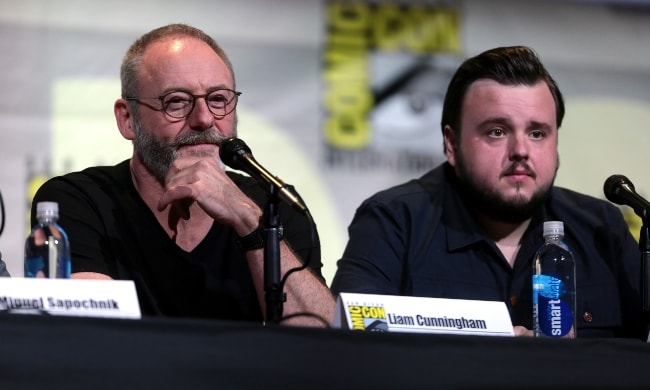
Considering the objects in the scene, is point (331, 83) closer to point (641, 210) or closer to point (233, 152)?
point (641, 210)

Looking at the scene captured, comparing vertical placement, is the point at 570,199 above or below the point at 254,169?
below

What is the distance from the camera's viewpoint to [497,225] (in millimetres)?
3215

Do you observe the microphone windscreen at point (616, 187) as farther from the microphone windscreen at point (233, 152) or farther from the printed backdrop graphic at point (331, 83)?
the printed backdrop graphic at point (331, 83)

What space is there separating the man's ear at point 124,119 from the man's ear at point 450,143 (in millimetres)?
951

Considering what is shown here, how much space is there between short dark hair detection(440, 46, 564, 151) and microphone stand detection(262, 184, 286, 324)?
1.17 meters

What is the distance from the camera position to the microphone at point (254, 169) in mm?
2189

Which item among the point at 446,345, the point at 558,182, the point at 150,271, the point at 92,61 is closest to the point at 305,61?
the point at 92,61

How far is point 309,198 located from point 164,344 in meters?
2.45

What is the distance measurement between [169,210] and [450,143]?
0.92m

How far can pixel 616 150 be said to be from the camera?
4578mm

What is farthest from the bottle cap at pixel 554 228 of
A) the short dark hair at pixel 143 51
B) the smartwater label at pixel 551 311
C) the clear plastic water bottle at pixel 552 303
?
the short dark hair at pixel 143 51

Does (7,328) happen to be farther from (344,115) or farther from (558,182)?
(558,182)

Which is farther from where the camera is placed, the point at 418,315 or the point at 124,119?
the point at 124,119

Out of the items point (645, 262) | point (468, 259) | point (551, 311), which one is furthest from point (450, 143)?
point (551, 311)
